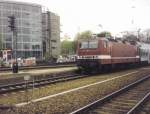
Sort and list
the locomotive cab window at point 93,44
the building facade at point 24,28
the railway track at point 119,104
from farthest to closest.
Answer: the building facade at point 24,28 → the locomotive cab window at point 93,44 → the railway track at point 119,104

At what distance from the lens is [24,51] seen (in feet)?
311

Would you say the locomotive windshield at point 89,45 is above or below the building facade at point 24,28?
below

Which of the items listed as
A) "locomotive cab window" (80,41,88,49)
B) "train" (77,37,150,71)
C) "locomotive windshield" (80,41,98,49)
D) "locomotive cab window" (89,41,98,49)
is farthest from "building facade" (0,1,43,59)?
"locomotive cab window" (89,41,98,49)

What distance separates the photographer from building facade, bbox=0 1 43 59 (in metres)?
90.2

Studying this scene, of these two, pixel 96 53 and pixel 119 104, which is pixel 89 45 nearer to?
pixel 96 53

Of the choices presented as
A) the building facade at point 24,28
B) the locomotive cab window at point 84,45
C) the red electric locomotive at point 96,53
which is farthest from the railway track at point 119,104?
the building facade at point 24,28

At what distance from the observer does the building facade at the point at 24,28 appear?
90.2 meters

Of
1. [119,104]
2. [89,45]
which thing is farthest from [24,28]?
[119,104]

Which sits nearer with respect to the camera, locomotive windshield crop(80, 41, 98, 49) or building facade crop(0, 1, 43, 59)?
locomotive windshield crop(80, 41, 98, 49)

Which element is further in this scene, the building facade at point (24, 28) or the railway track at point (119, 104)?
the building facade at point (24, 28)

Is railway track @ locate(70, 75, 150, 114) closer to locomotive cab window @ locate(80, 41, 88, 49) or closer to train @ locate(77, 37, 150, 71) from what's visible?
train @ locate(77, 37, 150, 71)

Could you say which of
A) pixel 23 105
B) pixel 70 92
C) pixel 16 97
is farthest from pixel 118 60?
pixel 23 105

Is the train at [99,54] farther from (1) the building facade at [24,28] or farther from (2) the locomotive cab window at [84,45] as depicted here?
(1) the building facade at [24,28]

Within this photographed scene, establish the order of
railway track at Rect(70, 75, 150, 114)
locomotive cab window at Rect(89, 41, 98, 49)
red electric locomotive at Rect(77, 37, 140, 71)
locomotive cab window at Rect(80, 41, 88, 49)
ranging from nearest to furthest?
railway track at Rect(70, 75, 150, 114)
red electric locomotive at Rect(77, 37, 140, 71)
locomotive cab window at Rect(89, 41, 98, 49)
locomotive cab window at Rect(80, 41, 88, 49)
